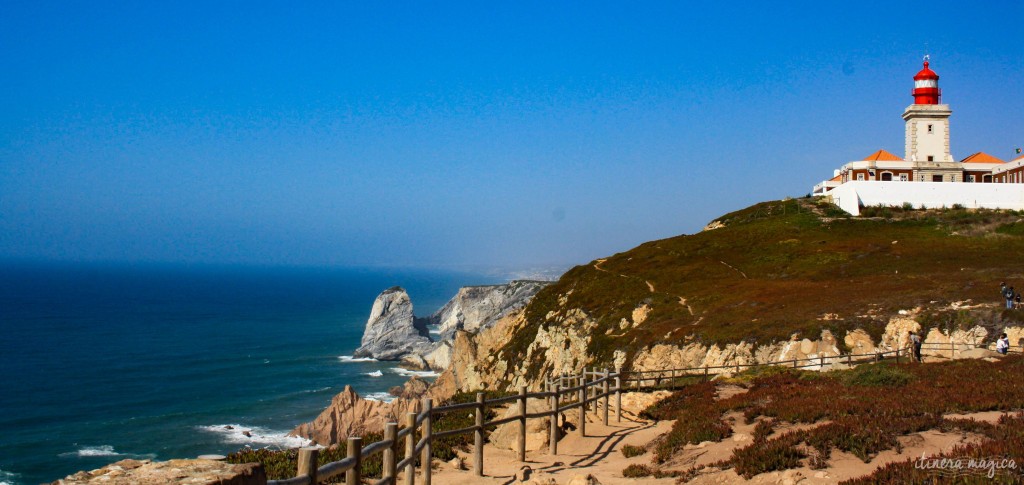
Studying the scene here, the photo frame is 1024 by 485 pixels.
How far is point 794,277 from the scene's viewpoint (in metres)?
53.5

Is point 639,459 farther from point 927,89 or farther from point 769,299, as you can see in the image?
point 927,89

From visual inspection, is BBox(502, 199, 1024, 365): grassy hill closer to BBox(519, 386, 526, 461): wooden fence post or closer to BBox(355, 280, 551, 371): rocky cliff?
BBox(519, 386, 526, 461): wooden fence post

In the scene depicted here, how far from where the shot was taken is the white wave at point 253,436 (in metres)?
54.4

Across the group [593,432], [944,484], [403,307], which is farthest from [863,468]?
[403,307]

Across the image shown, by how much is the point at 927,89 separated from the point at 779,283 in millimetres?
48974

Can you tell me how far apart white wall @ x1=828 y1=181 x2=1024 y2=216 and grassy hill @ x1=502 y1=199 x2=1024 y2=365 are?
7.18 ft

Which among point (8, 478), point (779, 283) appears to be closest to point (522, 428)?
point (779, 283)

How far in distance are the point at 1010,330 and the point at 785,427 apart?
24.0 metres

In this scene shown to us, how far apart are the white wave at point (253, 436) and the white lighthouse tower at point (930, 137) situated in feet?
243

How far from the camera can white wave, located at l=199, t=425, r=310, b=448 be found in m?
54.4

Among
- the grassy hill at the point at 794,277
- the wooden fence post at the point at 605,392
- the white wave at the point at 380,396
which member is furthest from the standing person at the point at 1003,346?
the white wave at the point at 380,396

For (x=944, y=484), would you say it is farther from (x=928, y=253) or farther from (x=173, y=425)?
(x=173, y=425)

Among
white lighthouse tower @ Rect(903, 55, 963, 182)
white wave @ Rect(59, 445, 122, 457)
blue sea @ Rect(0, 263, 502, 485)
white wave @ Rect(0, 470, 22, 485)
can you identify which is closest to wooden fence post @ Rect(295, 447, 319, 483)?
blue sea @ Rect(0, 263, 502, 485)

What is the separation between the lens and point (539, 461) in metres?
15.1
